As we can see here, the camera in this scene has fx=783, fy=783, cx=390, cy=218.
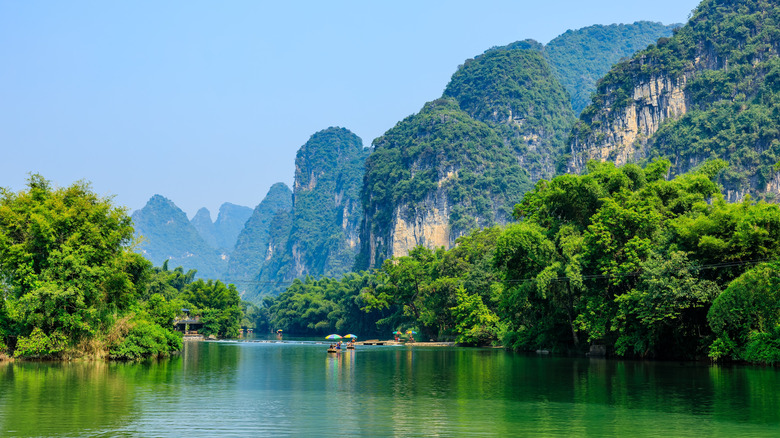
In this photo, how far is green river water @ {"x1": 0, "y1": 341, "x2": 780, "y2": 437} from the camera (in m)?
19.6

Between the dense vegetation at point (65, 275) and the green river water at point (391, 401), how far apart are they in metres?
2.81

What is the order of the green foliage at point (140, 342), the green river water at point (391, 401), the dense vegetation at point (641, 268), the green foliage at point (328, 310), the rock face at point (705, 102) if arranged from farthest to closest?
1. the rock face at point (705, 102)
2. the green foliage at point (328, 310)
3. the green foliage at point (140, 342)
4. the dense vegetation at point (641, 268)
5. the green river water at point (391, 401)

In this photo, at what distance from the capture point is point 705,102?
146 m

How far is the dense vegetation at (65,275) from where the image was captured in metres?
41.9

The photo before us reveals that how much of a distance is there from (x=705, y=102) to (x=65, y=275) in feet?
429

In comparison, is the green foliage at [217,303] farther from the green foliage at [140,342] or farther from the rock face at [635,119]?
the rock face at [635,119]

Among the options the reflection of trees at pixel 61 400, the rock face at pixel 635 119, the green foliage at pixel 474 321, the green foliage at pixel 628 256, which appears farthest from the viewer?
the rock face at pixel 635 119

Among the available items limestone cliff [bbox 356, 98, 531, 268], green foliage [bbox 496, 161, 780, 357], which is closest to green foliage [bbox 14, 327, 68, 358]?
green foliage [bbox 496, 161, 780, 357]

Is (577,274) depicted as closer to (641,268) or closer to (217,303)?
(641,268)

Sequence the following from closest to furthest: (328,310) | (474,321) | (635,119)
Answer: (474,321)
(328,310)
(635,119)

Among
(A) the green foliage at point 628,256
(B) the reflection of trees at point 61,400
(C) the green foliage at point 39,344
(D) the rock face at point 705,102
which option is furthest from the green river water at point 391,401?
(D) the rock face at point 705,102

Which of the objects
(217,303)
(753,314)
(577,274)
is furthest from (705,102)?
(753,314)

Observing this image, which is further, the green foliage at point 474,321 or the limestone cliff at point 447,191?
the limestone cliff at point 447,191

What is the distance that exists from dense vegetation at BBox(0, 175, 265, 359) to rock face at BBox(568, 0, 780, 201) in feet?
342
